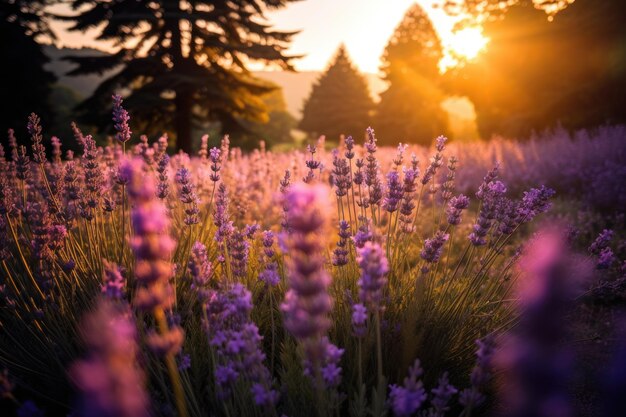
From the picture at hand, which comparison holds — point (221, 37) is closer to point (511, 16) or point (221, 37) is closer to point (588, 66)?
point (511, 16)

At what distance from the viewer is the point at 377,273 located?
41.4 inches

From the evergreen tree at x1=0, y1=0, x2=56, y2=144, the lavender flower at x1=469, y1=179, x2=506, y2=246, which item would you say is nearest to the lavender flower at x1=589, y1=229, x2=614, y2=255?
the lavender flower at x1=469, y1=179, x2=506, y2=246

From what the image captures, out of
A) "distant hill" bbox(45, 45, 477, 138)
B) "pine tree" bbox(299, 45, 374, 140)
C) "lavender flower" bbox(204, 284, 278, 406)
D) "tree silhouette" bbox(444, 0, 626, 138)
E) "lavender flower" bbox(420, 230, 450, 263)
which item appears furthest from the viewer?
"distant hill" bbox(45, 45, 477, 138)

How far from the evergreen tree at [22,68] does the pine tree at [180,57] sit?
342cm

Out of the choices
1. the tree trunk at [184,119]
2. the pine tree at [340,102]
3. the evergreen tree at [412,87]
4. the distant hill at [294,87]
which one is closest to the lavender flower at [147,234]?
the tree trunk at [184,119]

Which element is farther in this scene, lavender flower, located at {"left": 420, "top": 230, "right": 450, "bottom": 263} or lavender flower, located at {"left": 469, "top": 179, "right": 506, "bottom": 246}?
lavender flower, located at {"left": 469, "top": 179, "right": 506, "bottom": 246}

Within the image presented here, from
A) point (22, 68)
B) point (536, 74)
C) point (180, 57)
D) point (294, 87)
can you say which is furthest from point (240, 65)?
point (294, 87)

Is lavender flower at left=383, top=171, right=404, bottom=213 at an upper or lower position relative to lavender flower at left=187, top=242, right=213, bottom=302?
upper

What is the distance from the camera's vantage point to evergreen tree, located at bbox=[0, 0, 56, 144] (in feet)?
50.1

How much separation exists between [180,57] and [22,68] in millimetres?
7468

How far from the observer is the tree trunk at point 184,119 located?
14.4 m

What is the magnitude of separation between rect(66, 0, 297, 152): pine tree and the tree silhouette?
945cm

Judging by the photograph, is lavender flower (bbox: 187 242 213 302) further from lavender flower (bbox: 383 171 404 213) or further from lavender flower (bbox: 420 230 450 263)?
lavender flower (bbox: 420 230 450 263)

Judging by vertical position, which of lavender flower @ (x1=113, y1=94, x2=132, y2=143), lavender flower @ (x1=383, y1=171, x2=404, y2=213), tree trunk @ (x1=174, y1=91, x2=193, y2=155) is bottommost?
lavender flower @ (x1=383, y1=171, x2=404, y2=213)
